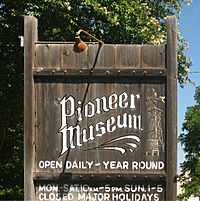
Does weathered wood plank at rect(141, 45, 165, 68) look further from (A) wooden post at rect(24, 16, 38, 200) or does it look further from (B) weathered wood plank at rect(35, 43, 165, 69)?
(A) wooden post at rect(24, 16, 38, 200)

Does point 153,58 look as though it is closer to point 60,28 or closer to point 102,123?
point 102,123

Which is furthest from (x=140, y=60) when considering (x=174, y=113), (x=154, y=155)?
(x=154, y=155)

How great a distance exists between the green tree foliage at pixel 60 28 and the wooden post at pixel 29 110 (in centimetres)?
708

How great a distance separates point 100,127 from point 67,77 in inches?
21.0

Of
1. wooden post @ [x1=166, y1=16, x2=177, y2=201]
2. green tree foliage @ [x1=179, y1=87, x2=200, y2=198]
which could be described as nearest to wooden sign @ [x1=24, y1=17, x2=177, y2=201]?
wooden post @ [x1=166, y1=16, x2=177, y2=201]

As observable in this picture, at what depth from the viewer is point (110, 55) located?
15.1 feet

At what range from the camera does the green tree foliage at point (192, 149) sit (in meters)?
38.3

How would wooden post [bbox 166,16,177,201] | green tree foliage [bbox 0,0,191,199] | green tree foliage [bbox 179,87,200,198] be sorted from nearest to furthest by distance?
wooden post [bbox 166,16,177,201], green tree foliage [bbox 0,0,191,199], green tree foliage [bbox 179,87,200,198]

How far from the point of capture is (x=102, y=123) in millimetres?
4574

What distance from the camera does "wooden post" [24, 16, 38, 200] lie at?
14.9 feet

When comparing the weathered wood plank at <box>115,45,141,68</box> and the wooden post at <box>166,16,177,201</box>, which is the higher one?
the weathered wood plank at <box>115,45,141,68</box>

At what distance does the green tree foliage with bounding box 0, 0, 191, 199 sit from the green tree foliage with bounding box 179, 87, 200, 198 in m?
23.2

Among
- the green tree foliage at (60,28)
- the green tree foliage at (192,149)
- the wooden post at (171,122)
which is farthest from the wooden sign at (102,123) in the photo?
the green tree foliage at (192,149)

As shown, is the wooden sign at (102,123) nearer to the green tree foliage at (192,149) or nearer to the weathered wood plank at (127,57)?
the weathered wood plank at (127,57)
